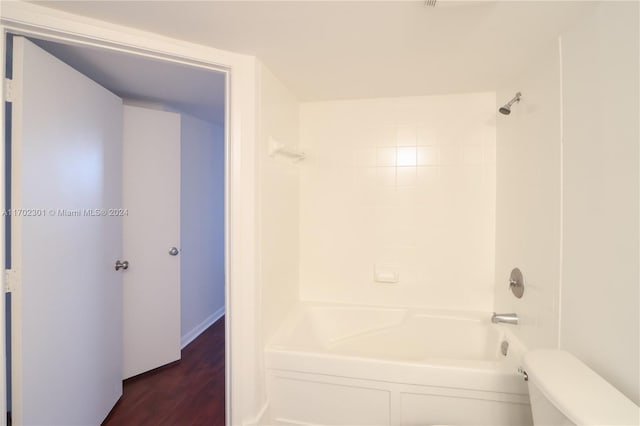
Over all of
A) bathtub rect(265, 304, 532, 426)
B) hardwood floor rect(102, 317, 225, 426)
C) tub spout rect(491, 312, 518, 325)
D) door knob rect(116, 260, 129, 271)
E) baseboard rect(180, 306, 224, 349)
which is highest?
door knob rect(116, 260, 129, 271)

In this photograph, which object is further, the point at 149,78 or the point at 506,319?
the point at 149,78

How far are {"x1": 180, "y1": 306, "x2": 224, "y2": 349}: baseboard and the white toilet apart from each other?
2775 mm

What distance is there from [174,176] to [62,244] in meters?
1.04

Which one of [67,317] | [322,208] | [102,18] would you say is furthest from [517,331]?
[102,18]

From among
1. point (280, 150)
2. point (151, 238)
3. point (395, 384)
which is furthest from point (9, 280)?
point (395, 384)

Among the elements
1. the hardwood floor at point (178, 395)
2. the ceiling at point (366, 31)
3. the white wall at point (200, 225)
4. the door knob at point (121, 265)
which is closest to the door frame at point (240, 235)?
the ceiling at point (366, 31)

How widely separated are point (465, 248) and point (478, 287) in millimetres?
291

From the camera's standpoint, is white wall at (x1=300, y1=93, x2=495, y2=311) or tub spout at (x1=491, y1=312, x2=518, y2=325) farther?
white wall at (x1=300, y1=93, x2=495, y2=311)

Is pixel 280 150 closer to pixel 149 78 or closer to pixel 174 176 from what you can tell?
pixel 149 78

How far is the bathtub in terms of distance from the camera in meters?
1.31

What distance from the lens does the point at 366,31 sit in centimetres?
119

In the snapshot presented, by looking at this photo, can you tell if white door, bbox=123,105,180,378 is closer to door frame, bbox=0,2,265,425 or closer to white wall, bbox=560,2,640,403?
door frame, bbox=0,2,265,425

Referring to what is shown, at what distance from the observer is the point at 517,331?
160 cm

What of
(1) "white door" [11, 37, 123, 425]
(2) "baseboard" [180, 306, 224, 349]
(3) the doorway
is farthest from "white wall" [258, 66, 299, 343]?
(2) "baseboard" [180, 306, 224, 349]
